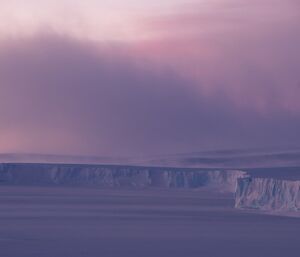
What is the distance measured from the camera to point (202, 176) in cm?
7188

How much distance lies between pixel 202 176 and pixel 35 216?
24020 millimetres

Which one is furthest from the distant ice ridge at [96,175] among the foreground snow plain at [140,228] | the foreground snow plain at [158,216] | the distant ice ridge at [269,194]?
the distant ice ridge at [269,194]

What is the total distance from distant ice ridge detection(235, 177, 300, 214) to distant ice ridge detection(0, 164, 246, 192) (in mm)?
25301

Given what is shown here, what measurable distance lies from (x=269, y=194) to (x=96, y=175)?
35.4 metres

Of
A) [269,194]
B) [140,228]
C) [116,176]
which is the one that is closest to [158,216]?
[269,194]

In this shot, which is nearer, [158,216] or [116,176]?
[158,216]

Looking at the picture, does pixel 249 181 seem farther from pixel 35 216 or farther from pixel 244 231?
pixel 35 216

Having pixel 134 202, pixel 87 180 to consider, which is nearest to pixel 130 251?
pixel 134 202

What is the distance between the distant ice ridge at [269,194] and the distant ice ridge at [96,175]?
83.0 feet

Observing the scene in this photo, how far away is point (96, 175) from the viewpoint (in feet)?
262

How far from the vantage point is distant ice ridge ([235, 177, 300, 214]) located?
43688mm

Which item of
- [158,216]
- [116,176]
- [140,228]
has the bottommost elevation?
[140,228]

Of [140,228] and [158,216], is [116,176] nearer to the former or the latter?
[158,216]

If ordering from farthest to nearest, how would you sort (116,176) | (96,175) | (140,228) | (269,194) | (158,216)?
A: (116,176), (96,175), (158,216), (269,194), (140,228)
